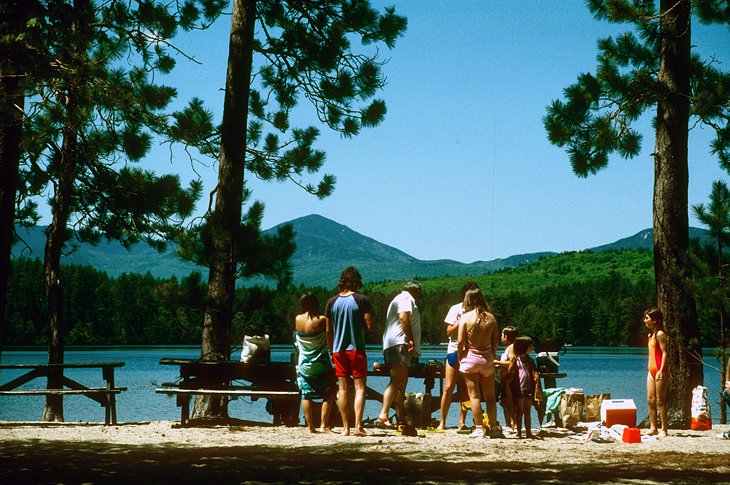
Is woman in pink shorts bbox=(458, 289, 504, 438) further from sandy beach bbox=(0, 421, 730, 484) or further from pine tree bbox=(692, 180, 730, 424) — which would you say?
pine tree bbox=(692, 180, 730, 424)

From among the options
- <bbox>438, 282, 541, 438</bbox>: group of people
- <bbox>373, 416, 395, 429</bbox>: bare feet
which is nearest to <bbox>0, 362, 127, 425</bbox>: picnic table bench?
<bbox>373, 416, 395, 429</bbox>: bare feet

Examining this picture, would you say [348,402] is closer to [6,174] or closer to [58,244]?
[6,174]

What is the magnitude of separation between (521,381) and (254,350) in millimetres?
3520

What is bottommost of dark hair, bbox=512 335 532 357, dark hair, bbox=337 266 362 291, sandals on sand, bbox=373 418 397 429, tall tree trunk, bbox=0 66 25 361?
sandals on sand, bbox=373 418 397 429

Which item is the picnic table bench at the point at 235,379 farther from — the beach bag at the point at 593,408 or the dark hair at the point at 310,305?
the beach bag at the point at 593,408

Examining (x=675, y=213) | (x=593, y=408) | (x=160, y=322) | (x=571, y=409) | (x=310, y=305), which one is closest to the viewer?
(x=310, y=305)

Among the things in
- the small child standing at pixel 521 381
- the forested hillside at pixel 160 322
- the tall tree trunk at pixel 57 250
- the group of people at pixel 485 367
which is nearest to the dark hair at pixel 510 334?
the group of people at pixel 485 367

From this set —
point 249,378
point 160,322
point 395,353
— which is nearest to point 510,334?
point 395,353

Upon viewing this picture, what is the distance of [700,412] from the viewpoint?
11477 mm

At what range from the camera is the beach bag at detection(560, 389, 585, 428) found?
11633 mm

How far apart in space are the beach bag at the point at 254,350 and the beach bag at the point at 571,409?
13.5 ft

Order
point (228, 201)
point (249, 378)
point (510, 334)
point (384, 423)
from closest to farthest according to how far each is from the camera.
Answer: point (510, 334) → point (384, 423) → point (249, 378) → point (228, 201)

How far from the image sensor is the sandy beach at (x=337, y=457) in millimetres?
6992

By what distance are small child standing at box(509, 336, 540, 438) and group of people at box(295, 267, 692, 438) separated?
0.01 metres
